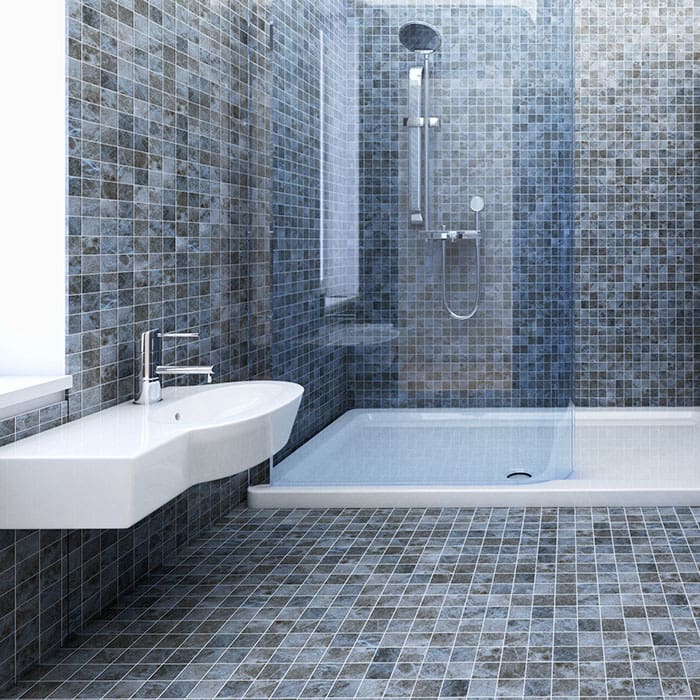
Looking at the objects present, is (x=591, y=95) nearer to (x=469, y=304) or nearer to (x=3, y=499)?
(x=469, y=304)

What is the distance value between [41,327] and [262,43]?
199 centimetres

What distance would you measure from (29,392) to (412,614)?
1249mm

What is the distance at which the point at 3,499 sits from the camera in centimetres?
219

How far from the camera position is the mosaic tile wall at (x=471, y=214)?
404cm

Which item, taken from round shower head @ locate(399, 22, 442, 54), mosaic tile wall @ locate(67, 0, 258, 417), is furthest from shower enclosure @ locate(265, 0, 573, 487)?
mosaic tile wall @ locate(67, 0, 258, 417)

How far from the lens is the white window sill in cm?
240

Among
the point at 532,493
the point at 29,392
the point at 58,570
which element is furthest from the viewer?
the point at 532,493

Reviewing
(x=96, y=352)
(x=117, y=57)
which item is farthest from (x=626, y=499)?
(x=117, y=57)

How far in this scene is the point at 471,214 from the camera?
4.07 m

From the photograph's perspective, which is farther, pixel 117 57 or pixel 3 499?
pixel 117 57

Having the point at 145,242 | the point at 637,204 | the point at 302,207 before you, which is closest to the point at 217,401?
the point at 145,242

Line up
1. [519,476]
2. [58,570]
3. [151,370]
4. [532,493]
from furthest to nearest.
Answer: [519,476] → [532,493] → [151,370] → [58,570]

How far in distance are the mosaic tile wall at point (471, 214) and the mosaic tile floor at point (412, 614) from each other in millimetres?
637

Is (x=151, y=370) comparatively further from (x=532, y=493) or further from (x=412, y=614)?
(x=532, y=493)
